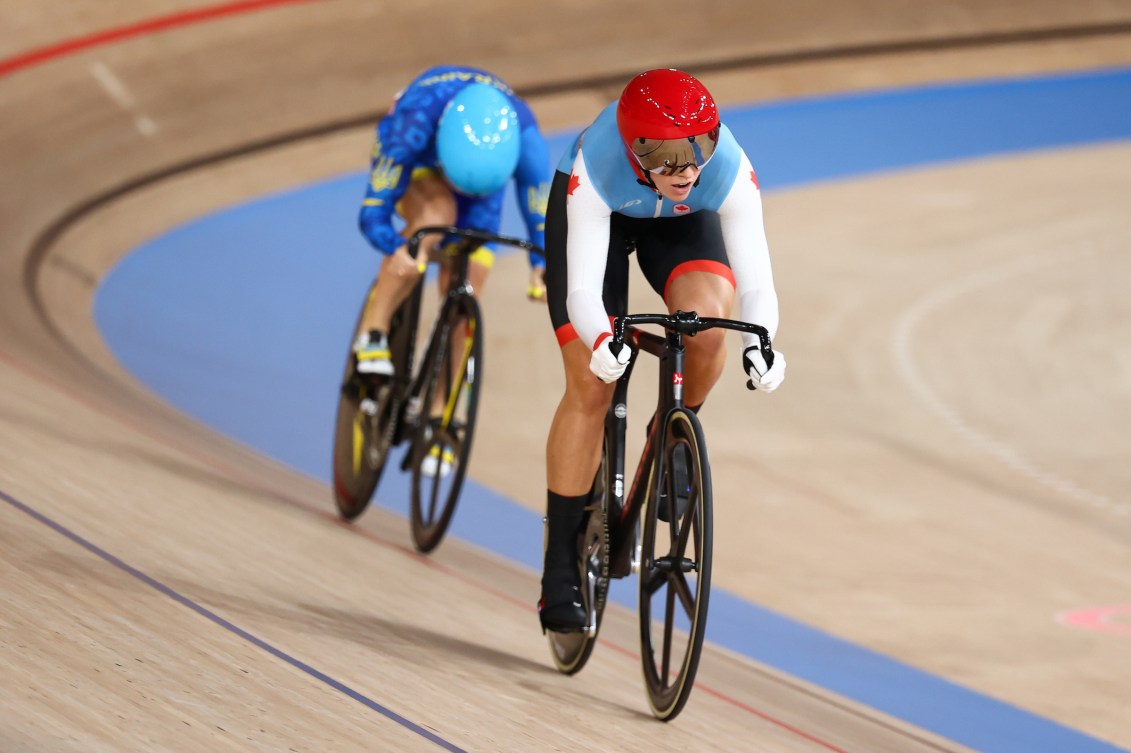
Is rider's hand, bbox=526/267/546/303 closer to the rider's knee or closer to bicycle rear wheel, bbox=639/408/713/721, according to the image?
the rider's knee

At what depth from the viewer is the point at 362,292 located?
23.6 ft

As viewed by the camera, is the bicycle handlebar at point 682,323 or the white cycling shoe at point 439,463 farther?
the white cycling shoe at point 439,463

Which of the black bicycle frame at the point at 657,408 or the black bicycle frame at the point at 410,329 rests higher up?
the black bicycle frame at the point at 410,329

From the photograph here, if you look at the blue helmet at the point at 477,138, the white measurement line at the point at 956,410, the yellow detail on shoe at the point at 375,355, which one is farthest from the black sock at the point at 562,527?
the white measurement line at the point at 956,410

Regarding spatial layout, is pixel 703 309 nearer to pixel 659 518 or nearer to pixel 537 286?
pixel 659 518

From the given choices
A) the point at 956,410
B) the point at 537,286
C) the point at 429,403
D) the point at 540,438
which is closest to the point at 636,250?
the point at 537,286

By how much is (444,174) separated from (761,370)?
1.44 metres

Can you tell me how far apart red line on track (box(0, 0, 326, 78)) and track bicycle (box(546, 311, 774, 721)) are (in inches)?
266

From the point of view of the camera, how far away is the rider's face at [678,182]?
2598 mm

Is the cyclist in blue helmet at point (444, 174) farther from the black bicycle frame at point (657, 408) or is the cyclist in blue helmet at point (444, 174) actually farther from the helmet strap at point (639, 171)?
the helmet strap at point (639, 171)

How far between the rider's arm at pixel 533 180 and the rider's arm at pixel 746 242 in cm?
104

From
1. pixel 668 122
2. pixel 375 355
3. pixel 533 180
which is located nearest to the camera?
pixel 668 122

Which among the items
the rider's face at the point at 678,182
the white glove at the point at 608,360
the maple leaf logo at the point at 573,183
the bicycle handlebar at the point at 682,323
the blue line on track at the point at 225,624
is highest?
the rider's face at the point at 678,182

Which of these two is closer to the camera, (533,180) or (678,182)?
(678,182)
